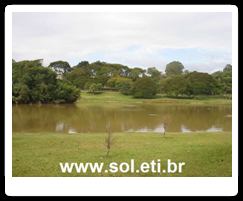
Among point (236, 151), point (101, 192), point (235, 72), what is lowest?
point (101, 192)

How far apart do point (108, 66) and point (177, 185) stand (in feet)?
41.8

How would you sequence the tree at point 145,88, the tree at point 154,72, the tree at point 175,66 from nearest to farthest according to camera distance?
the tree at point 175,66
the tree at point 154,72
the tree at point 145,88

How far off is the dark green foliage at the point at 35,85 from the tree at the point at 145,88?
153 inches

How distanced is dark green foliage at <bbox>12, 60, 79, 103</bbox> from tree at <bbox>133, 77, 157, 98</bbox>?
3.88m

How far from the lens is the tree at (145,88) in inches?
870

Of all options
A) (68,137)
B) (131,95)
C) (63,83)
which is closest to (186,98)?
(131,95)

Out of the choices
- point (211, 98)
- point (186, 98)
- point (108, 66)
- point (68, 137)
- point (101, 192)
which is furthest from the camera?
point (186, 98)

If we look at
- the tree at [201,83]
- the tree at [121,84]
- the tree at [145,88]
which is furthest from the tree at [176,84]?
the tree at [121,84]

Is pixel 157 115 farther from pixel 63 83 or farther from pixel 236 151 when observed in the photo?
pixel 236 151

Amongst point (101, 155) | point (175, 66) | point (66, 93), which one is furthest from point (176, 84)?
point (101, 155)

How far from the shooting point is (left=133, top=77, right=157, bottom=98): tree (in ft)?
Result: 72.5

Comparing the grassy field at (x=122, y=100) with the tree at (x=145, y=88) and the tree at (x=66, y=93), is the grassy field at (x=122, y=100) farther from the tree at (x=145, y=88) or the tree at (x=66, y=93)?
the tree at (x=66, y=93)

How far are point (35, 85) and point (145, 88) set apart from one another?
6.88 metres

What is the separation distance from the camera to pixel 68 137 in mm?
12492
